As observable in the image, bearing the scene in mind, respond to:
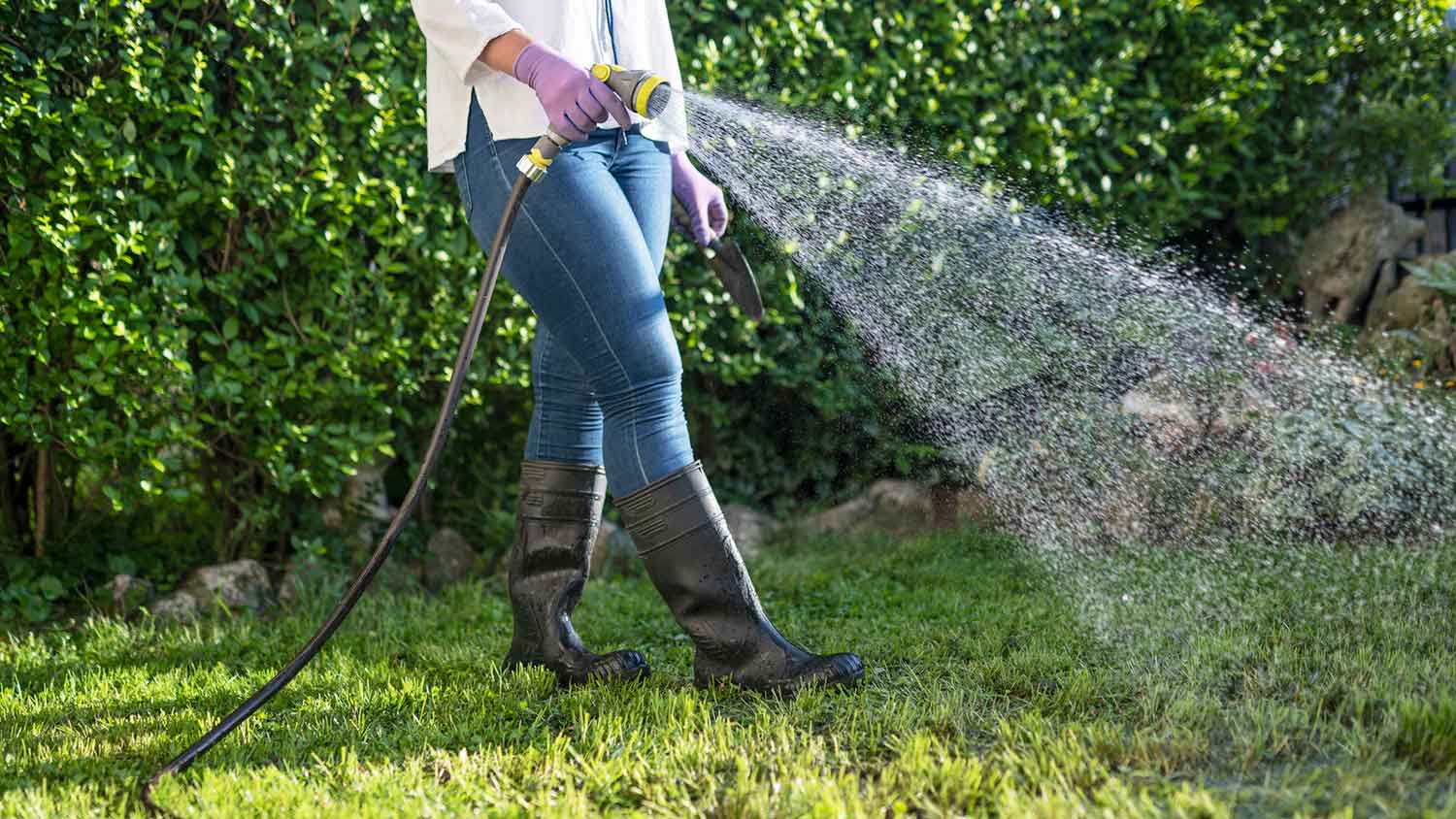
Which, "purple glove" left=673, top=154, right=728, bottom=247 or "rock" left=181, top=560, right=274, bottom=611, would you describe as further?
"rock" left=181, top=560, right=274, bottom=611

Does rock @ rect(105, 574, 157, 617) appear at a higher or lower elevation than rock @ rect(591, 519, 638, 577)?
higher

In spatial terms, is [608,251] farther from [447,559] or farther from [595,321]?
[447,559]

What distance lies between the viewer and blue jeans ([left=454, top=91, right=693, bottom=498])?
211 cm

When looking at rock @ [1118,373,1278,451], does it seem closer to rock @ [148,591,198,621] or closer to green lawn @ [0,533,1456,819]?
green lawn @ [0,533,1456,819]

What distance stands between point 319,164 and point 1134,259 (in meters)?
2.55

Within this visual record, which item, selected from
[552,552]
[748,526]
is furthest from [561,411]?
[748,526]

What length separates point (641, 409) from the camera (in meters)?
2.15

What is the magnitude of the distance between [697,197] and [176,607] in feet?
5.97

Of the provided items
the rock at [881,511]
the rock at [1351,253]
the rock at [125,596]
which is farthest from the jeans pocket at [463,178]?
the rock at [1351,253]

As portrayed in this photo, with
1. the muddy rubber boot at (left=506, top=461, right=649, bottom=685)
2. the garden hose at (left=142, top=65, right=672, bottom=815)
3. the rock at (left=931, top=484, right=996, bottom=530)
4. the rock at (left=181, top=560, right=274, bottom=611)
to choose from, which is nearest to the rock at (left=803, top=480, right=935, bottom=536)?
the rock at (left=931, top=484, right=996, bottom=530)

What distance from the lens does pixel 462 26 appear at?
6.77 feet

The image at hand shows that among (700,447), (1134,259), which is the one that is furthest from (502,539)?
(1134,259)

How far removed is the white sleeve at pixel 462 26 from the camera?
2047 millimetres

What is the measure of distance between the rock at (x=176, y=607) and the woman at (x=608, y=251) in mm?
1440
